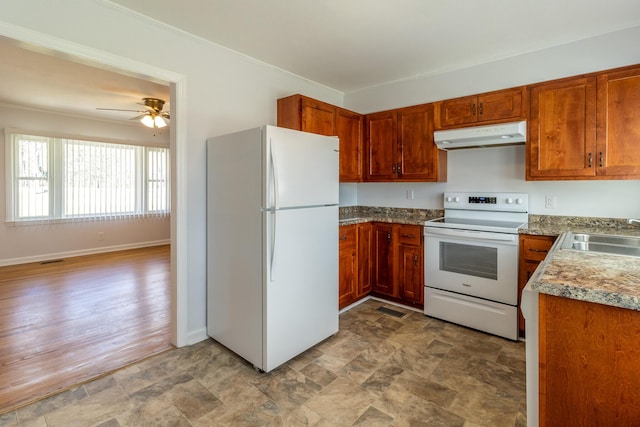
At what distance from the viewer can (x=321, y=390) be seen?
2057 mm

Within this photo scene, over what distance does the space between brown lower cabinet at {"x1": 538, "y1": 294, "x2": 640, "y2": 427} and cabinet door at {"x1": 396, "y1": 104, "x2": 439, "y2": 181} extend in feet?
7.61

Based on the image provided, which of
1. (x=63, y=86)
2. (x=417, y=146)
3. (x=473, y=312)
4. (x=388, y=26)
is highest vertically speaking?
(x=63, y=86)

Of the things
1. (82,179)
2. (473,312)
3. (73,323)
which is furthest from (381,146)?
(82,179)

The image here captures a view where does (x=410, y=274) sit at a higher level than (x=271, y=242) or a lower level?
lower

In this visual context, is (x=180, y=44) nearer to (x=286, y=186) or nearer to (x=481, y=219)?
(x=286, y=186)

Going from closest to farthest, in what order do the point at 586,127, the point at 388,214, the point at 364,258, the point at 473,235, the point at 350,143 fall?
1. the point at 586,127
2. the point at 473,235
3. the point at 364,258
4. the point at 350,143
5. the point at 388,214

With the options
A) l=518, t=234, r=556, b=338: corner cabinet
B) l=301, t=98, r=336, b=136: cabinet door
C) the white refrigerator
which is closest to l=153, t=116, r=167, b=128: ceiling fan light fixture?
the white refrigerator

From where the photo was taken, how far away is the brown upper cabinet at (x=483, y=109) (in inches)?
110

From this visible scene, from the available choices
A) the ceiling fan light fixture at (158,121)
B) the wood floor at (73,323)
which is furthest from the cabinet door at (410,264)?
the ceiling fan light fixture at (158,121)

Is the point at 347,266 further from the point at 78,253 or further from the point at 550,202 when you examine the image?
the point at 78,253

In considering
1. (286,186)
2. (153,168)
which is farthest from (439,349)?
(153,168)

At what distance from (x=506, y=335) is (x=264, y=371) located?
2019 mm

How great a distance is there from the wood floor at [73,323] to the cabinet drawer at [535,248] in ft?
9.88

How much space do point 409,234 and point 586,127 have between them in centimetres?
167
